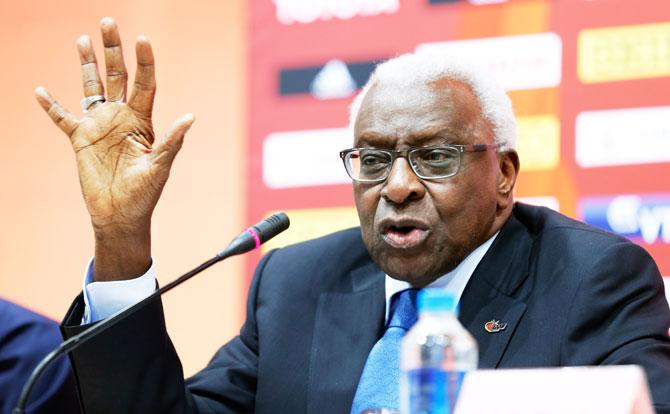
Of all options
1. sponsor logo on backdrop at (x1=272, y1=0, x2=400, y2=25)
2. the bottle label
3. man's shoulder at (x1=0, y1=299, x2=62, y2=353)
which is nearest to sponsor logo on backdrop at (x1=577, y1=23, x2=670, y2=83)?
sponsor logo on backdrop at (x1=272, y1=0, x2=400, y2=25)

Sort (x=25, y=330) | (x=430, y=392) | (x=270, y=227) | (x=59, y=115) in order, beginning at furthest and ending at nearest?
(x=25, y=330) < (x=59, y=115) < (x=270, y=227) < (x=430, y=392)

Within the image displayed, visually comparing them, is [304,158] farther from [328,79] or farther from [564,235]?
[564,235]

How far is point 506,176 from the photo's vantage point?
3008 millimetres

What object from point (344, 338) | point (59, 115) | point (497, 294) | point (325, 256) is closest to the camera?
point (59, 115)

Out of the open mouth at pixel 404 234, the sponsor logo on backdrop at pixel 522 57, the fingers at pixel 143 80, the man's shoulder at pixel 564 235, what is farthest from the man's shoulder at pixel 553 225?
the fingers at pixel 143 80

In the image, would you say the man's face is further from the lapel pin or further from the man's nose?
the lapel pin

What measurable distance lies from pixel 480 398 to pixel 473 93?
135 centimetres

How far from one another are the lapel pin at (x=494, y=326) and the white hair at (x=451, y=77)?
0.49 m

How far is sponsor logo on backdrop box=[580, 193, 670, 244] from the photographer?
348 cm

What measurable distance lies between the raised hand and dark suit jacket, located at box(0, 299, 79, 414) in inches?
30.2

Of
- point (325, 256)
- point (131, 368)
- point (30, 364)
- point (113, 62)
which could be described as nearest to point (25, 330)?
point (30, 364)

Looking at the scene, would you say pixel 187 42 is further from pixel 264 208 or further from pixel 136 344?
pixel 136 344

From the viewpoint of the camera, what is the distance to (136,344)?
8.72 feet

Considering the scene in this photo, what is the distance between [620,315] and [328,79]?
1.70 meters
